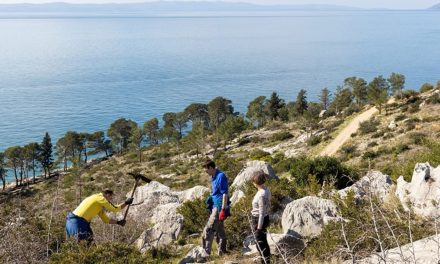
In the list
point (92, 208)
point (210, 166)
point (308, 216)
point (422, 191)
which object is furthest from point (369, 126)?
point (92, 208)

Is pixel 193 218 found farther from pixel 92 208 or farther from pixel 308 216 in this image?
pixel 92 208

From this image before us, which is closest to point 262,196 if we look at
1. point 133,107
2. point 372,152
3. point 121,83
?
point 372,152

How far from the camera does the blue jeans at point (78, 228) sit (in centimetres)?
831

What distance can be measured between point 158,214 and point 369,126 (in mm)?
27857

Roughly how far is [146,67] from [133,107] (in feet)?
173

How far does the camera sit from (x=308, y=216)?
9.35 m

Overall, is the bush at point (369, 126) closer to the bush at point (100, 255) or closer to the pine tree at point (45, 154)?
the bush at point (100, 255)

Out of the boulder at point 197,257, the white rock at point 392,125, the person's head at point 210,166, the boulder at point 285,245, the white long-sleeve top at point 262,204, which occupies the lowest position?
the white rock at point 392,125

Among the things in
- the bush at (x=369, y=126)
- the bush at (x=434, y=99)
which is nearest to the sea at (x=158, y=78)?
the bush at (x=369, y=126)

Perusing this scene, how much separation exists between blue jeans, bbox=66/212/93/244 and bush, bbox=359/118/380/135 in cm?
3019

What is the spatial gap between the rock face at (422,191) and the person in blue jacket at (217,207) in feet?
14.8

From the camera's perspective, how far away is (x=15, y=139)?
82.9 m

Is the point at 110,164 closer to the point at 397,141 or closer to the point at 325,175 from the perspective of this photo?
the point at 397,141

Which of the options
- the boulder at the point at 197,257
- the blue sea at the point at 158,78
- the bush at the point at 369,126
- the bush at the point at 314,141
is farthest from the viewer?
the blue sea at the point at 158,78
